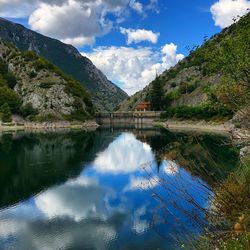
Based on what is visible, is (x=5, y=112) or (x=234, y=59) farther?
(x=5, y=112)

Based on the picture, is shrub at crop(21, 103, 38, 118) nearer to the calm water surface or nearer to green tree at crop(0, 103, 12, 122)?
green tree at crop(0, 103, 12, 122)

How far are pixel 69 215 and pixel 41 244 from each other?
29.2 feet

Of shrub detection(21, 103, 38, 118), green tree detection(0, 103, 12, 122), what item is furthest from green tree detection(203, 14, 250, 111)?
shrub detection(21, 103, 38, 118)

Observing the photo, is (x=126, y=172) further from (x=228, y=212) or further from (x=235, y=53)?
(x=228, y=212)

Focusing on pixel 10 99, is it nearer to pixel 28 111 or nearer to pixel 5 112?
pixel 28 111

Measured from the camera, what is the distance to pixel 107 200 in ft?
151

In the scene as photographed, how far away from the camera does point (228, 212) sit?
41.7 ft

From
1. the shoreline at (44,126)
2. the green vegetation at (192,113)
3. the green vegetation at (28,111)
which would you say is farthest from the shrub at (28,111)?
the green vegetation at (192,113)

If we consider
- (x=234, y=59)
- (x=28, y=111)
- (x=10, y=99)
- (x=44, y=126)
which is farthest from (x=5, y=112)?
(x=234, y=59)

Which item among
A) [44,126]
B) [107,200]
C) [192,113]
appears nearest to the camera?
[107,200]

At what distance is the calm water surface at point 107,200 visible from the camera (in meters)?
17.8

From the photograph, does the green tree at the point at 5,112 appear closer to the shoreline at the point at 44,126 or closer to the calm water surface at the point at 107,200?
the shoreline at the point at 44,126

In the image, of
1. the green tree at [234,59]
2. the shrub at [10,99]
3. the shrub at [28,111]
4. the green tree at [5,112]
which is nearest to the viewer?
the green tree at [234,59]

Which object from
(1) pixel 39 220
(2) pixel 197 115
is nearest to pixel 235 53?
(1) pixel 39 220
